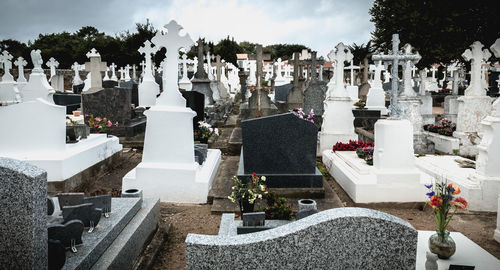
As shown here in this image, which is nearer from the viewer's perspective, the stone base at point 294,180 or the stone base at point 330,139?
the stone base at point 294,180

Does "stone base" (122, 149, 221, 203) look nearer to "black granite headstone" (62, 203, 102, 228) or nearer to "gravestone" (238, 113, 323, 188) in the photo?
"gravestone" (238, 113, 323, 188)

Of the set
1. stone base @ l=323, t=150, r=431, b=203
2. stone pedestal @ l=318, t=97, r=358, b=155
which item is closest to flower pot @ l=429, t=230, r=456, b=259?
stone base @ l=323, t=150, r=431, b=203

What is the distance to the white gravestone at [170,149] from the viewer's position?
6.29 metres

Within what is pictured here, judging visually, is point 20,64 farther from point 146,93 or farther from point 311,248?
point 311,248

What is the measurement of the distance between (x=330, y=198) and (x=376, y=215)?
3.91 metres

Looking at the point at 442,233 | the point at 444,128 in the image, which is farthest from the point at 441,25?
the point at 442,233

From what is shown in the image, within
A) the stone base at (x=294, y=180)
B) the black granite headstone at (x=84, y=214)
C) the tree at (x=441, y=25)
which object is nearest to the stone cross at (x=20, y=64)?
the stone base at (x=294, y=180)

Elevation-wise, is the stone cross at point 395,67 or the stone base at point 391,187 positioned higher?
the stone cross at point 395,67

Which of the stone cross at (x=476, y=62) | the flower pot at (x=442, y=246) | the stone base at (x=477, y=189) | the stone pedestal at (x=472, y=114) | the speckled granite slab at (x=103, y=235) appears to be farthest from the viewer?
the stone pedestal at (x=472, y=114)

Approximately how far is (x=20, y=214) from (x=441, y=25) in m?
18.5

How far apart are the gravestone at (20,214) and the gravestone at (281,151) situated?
4.09 metres

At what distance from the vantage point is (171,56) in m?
6.36

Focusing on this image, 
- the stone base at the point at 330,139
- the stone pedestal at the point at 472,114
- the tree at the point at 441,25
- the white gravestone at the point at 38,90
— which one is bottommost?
the stone base at the point at 330,139

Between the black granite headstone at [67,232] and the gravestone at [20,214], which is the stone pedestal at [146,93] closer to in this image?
the black granite headstone at [67,232]
